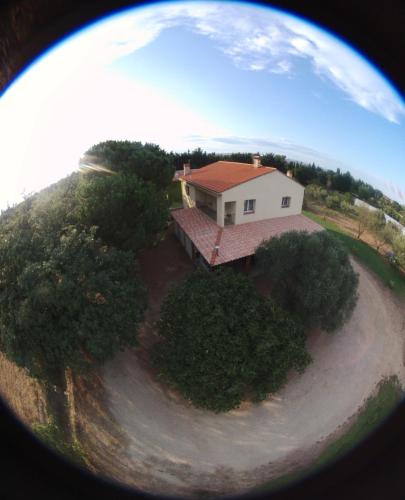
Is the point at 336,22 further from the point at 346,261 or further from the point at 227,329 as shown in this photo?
the point at 346,261

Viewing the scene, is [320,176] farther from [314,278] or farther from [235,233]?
[235,233]

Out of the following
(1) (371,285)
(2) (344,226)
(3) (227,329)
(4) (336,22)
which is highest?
(4) (336,22)

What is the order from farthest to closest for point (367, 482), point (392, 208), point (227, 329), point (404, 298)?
1. point (404, 298)
2. point (227, 329)
3. point (392, 208)
4. point (367, 482)

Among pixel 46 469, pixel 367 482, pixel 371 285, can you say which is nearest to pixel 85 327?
pixel 46 469

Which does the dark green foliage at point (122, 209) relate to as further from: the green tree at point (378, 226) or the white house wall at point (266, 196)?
the green tree at point (378, 226)

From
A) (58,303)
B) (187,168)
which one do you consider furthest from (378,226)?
(58,303)

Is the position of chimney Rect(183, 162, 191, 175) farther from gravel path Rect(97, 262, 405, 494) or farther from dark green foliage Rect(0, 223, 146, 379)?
gravel path Rect(97, 262, 405, 494)
